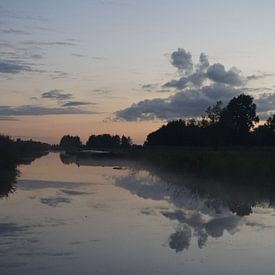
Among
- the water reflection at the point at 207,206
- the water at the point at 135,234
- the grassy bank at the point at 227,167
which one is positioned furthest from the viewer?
the grassy bank at the point at 227,167

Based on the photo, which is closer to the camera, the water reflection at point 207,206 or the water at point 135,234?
the water at point 135,234

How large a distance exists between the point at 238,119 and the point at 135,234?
249ft

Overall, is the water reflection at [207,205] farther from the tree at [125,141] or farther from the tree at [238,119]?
the tree at [125,141]

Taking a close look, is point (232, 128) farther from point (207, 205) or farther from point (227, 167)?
point (207, 205)

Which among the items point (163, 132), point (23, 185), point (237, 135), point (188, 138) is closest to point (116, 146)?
point (163, 132)

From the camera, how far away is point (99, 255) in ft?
34.7

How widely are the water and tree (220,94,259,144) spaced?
2410 inches

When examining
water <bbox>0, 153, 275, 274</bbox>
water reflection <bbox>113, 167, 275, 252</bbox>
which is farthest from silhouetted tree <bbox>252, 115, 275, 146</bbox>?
water <bbox>0, 153, 275, 274</bbox>

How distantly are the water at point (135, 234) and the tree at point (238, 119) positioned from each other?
201 feet

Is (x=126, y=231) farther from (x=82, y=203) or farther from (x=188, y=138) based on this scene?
(x=188, y=138)

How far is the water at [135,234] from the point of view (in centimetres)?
982

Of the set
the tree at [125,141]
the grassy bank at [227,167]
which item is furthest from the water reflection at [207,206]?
the tree at [125,141]

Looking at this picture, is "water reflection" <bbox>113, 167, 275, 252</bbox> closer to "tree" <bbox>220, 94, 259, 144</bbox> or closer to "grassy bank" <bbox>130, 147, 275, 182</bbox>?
"grassy bank" <bbox>130, 147, 275, 182</bbox>

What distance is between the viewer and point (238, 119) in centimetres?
8688
